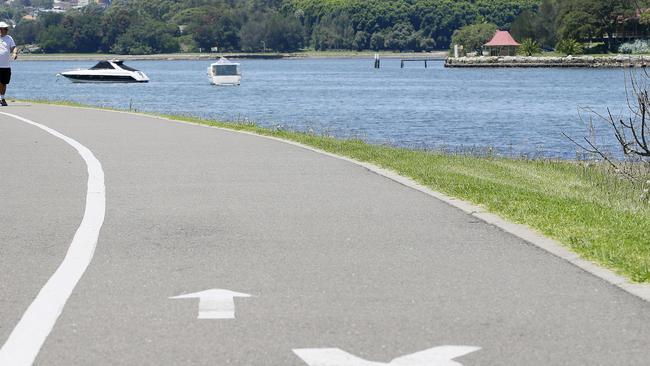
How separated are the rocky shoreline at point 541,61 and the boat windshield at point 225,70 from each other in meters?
49.8

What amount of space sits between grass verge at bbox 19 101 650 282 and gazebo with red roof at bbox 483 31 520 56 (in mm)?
159604

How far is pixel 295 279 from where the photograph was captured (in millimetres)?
8602

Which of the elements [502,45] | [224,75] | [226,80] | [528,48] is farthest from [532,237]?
[502,45]

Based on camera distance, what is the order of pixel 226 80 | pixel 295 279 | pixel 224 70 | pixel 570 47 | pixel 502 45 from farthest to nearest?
pixel 502 45
pixel 570 47
pixel 224 70
pixel 226 80
pixel 295 279

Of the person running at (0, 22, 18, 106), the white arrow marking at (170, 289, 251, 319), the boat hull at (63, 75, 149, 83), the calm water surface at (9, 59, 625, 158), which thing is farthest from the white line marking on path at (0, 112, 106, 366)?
the boat hull at (63, 75, 149, 83)

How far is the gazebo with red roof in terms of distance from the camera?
182 metres

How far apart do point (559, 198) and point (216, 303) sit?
7173 millimetres

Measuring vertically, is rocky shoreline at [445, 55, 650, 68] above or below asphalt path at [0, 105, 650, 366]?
below

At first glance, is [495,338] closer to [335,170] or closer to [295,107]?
[335,170]

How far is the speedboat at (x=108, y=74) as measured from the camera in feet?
362

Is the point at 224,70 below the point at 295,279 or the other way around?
below

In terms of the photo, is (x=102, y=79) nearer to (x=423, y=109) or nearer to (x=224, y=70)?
(x=224, y=70)

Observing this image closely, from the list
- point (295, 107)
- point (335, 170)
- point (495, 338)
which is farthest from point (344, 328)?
point (295, 107)

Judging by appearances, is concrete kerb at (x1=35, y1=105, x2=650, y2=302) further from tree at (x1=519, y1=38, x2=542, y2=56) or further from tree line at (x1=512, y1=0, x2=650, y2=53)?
tree at (x1=519, y1=38, x2=542, y2=56)
